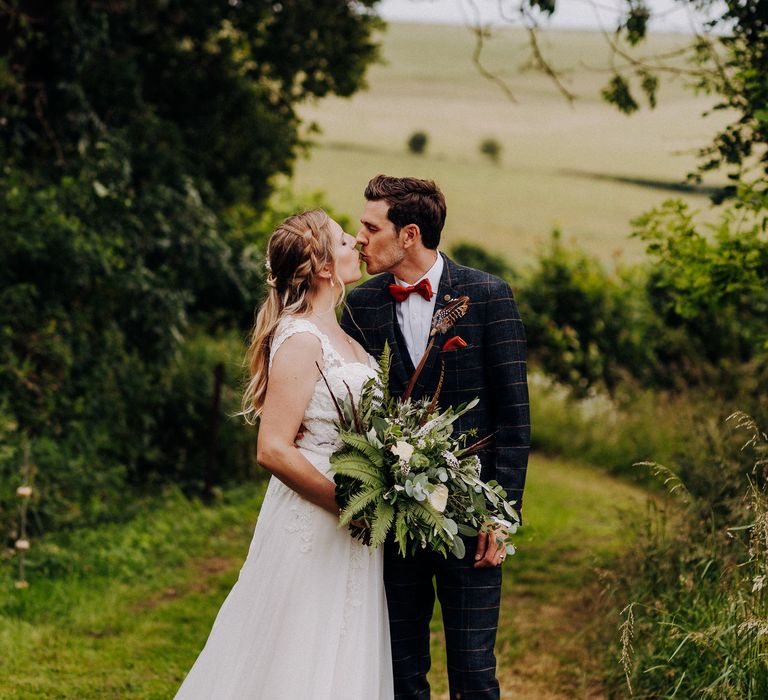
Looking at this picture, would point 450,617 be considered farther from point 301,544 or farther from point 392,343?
point 392,343

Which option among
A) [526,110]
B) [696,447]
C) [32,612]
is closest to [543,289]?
[696,447]

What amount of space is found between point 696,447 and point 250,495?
4112 millimetres

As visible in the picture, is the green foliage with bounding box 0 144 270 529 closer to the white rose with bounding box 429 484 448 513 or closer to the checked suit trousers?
the checked suit trousers

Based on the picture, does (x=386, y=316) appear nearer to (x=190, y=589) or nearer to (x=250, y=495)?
(x=190, y=589)

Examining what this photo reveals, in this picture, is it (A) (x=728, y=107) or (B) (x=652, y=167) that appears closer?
(A) (x=728, y=107)

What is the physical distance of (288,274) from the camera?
329 cm

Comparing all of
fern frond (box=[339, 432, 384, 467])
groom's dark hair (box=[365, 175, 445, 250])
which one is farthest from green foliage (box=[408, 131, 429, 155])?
fern frond (box=[339, 432, 384, 467])

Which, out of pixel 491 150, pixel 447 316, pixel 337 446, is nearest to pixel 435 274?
pixel 447 316

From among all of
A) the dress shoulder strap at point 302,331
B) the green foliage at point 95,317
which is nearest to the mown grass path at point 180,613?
the green foliage at point 95,317

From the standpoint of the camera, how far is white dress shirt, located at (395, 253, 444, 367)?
11.3 feet

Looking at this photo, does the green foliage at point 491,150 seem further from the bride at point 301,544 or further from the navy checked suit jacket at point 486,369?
the bride at point 301,544

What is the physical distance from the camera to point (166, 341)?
823 cm

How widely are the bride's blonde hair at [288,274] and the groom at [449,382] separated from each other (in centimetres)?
18

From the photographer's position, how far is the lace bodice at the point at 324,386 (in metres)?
3.13
